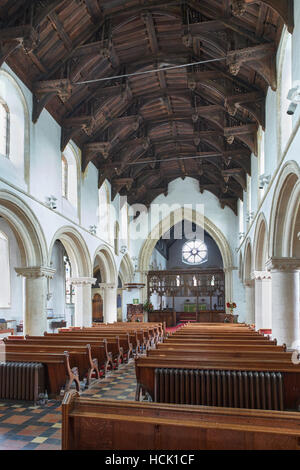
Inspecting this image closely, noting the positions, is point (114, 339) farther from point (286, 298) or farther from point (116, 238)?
point (116, 238)

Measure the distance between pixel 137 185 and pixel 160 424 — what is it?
1968cm

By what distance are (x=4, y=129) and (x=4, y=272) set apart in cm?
916

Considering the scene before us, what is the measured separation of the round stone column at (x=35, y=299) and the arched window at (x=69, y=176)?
13.2ft

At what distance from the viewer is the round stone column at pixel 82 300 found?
15578mm

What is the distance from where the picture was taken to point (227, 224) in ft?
76.4

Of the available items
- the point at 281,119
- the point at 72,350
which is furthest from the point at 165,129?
the point at 72,350

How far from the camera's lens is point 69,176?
50.0 ft

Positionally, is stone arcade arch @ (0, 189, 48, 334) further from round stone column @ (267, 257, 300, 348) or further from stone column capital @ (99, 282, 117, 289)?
stone column capital @ (99, 282, 117, 289)

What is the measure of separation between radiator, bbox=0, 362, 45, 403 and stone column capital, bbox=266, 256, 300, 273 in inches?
242

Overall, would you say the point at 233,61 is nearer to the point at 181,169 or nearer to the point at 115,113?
the point at 115,113

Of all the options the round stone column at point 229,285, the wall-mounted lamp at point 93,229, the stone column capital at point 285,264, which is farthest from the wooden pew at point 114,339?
the round stone column at point 229,285

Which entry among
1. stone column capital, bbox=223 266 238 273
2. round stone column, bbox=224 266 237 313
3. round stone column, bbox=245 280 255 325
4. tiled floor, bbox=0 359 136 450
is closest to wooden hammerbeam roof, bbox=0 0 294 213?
round stone column, bbox=245 280 255 325

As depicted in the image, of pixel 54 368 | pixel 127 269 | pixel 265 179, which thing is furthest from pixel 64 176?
pixel 54 368
